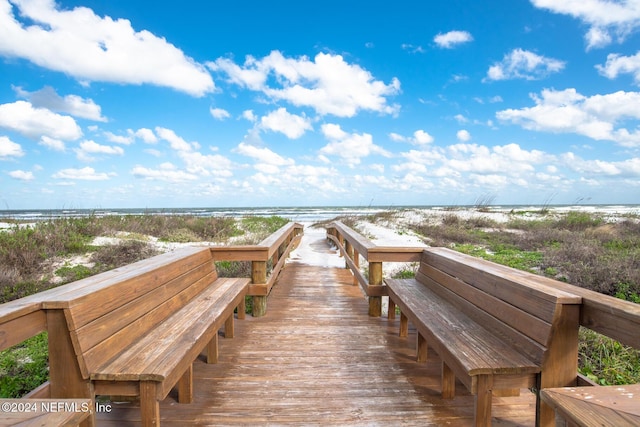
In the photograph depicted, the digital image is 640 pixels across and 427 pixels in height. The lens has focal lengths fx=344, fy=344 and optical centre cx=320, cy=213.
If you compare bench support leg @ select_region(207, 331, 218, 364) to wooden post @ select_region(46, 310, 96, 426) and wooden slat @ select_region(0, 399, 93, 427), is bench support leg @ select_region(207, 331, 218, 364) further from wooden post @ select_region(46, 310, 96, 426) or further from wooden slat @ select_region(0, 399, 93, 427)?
wooden slat @ select_region(0, 399, 93, 427)

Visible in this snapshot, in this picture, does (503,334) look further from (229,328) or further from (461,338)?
(229,328)

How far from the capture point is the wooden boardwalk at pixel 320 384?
225cm

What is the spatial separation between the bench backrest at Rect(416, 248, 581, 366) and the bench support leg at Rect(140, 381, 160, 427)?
6.76 feet

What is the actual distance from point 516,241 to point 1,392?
11004 mm

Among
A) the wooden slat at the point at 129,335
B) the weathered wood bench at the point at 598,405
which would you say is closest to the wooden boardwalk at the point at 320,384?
the wooden slat at the point at 129,335

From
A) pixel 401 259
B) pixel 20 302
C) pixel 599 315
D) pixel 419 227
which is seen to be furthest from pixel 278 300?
pixel 419 227

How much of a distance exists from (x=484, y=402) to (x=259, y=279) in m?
2.81

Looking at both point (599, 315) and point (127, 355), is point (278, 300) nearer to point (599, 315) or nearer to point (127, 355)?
point (127, 355)

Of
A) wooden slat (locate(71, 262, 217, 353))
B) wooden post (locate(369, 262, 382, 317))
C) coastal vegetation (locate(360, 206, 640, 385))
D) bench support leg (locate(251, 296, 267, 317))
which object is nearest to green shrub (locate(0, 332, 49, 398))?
wooden slat (locate(71, 262, 217, 353))

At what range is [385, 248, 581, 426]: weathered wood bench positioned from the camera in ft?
6.06

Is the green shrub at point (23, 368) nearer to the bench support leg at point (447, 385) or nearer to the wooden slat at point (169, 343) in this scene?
the wooden slat at point (169, 343)

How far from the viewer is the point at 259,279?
13.7 ft

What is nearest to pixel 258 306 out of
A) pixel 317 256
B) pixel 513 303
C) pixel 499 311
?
pixel 499 311

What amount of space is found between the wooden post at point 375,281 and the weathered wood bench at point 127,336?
2.01 meters
